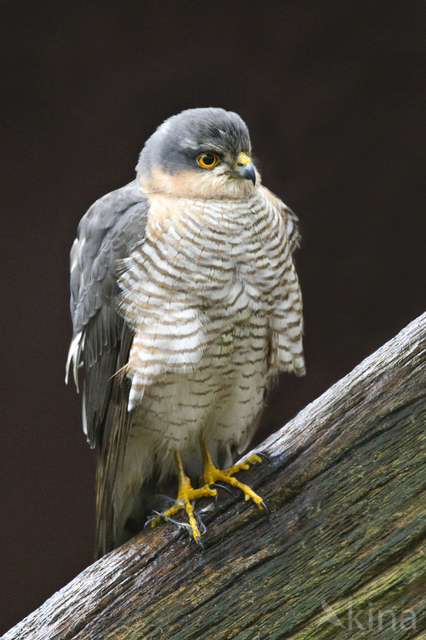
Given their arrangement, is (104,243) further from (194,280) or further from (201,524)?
(201,524)

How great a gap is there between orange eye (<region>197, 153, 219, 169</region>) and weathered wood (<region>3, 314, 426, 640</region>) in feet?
1.89

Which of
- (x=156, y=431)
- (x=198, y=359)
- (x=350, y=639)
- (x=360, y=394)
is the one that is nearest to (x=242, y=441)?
(x=156, y=431)

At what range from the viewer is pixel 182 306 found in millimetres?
1432

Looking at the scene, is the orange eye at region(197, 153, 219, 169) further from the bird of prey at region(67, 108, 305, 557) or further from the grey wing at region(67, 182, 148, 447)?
the grey wing at region(67, 182, 148, 447)

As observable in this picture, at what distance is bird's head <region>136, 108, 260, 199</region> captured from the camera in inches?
58.9

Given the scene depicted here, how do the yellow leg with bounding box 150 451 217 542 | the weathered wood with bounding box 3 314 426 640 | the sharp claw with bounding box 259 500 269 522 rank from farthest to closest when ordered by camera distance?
the yellow leg with bounding box 150 451 217 542
the sharp claw with bounding box 259 500 269 522
the weathered wood with bounding box 3 314 426 640

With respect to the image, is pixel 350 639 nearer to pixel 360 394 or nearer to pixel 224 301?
pixel 360 394

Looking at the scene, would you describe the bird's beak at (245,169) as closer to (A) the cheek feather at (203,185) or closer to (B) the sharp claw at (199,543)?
(A) the cheek feather at (203,185)

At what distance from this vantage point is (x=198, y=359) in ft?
4.80

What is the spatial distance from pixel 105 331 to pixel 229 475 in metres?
0.44

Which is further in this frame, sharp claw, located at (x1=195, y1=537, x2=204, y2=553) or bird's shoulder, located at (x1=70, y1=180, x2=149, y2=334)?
bird's shoulder, located at (x1=70, y1=180, x2=149, y2=334)

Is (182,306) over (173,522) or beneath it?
over

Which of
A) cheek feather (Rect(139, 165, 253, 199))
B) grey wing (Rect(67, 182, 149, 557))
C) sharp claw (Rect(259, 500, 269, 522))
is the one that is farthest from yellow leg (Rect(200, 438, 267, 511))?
cheek feather (Rect(139, 165, 253, 199))

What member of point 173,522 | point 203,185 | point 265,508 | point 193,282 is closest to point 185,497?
point 173,522
